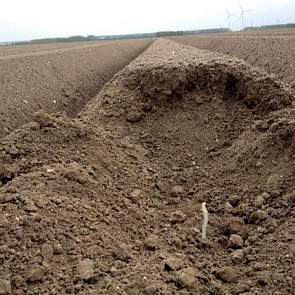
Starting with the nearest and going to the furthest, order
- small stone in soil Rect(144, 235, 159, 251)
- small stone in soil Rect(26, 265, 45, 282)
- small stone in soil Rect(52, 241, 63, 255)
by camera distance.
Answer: small stone in soil Rect(26, 265, 45, 282) → small stone in soil Rect(52, 241, 63, 255) → small stone in soil Rect(144, 235, 159, 251)

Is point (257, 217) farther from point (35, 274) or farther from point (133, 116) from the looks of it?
point (133, 116)

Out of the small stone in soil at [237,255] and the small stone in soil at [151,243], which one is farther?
the small stone in soil at [151,243]

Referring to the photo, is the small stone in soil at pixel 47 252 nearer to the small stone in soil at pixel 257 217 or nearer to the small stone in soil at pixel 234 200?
the small stone in soil at pixel 257 217

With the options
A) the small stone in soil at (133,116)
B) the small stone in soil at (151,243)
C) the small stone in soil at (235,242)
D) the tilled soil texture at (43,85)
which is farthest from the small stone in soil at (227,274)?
the tilled soil texture at (43,85)

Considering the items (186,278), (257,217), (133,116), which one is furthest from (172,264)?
(133,116)

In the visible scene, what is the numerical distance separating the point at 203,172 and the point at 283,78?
19.6 ft

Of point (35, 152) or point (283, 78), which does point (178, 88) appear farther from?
point (283, 78)

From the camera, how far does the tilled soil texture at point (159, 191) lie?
314 cm

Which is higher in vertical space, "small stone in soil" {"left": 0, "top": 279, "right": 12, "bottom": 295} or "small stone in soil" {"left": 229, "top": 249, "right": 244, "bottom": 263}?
"small stone in soil" {"left": 0, "top": 279, "right": 12, "bottom": 295}

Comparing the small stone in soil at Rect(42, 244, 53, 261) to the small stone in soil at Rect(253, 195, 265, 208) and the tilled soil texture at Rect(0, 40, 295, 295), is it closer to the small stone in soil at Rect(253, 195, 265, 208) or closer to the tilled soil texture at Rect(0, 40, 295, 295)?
the tilled soil texture at Rect(0, 40, 295, 295)

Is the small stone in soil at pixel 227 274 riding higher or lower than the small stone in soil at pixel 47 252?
lower

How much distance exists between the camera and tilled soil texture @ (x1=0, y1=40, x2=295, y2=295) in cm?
314

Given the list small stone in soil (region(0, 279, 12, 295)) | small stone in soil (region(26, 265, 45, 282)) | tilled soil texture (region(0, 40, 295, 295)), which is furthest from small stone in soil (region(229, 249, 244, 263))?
small stone in soil (region(0, 279, 12, 295))

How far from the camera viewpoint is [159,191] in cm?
520
